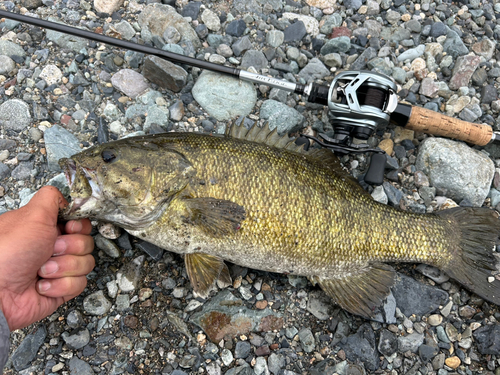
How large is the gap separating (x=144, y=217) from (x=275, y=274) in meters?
1.45

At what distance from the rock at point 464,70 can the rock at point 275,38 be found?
Answer: 216 centimetres

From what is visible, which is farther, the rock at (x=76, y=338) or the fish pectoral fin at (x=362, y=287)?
the fish pectoral fin at (x=362, y=287)

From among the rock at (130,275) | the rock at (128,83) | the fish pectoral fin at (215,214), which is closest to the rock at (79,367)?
the rock at (130,275)

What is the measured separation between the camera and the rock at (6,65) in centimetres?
361

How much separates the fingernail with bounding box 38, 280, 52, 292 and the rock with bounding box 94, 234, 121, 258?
56 cm

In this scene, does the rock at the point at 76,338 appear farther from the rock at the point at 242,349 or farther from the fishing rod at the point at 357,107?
the fishing rod at the point at 357,107

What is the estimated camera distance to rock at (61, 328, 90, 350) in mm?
2986

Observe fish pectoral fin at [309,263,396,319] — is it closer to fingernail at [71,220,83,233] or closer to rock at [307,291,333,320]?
rock at [307,291,333,320]

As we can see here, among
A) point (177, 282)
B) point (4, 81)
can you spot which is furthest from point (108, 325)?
point (4, 81)

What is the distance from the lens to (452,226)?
10.7 ft

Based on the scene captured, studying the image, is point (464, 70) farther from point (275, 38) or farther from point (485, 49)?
point (275, 38)

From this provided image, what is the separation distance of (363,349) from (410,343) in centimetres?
51

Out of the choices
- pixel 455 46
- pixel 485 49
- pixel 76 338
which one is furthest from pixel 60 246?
pixel 485 49

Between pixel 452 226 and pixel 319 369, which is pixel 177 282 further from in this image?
pixel 452 226
